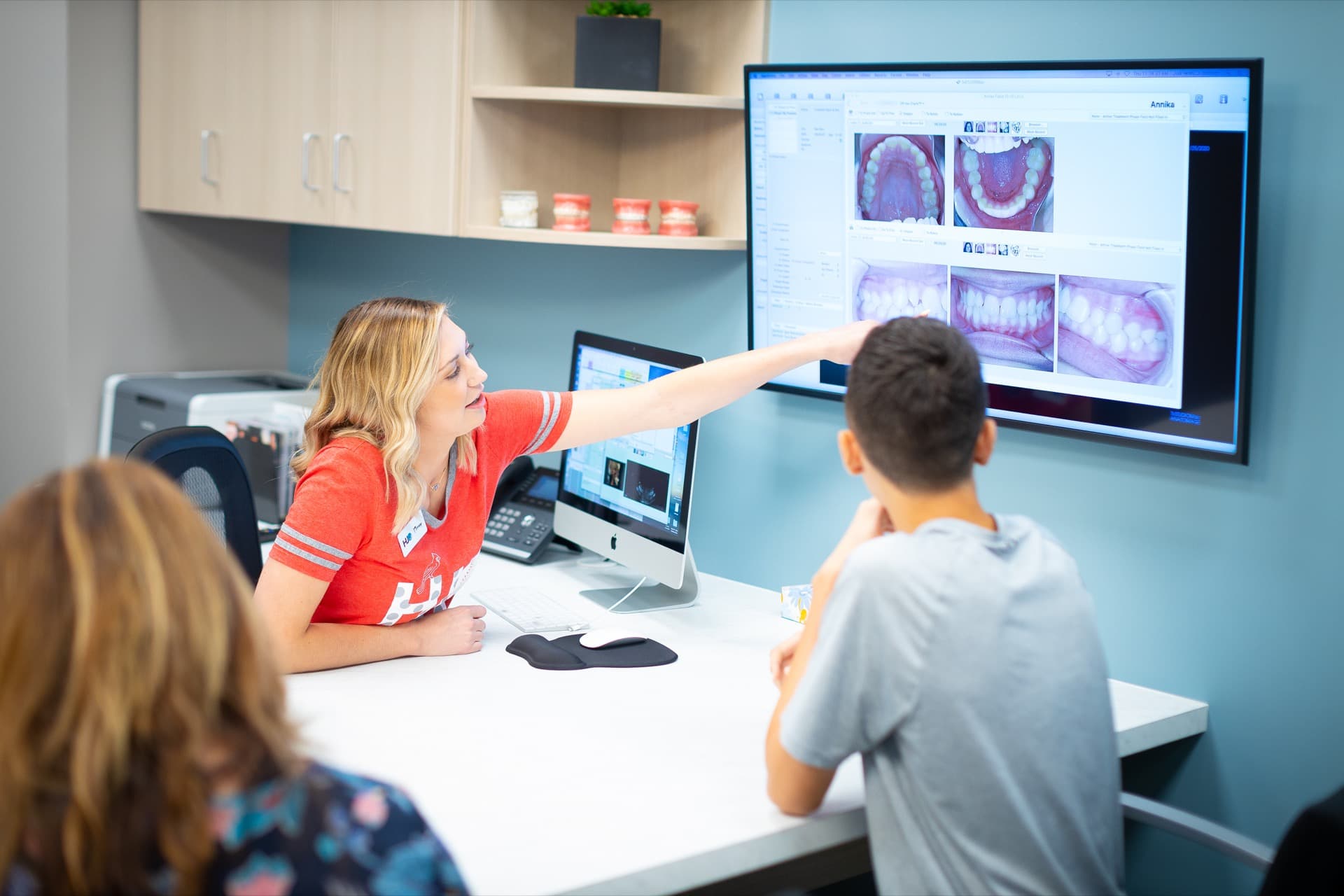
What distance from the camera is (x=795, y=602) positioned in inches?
89.4

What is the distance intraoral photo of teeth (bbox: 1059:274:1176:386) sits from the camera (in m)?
1.81

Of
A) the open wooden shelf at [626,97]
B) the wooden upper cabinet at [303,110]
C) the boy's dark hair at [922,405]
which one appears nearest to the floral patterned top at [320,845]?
the boy's dark hair at [922,405]

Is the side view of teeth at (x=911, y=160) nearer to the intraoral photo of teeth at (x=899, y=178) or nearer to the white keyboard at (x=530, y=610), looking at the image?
the intraoral photo of teeth at (x=899, y=178)

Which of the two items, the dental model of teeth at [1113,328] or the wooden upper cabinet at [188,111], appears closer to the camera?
the dental model of teeth at [1113,328]

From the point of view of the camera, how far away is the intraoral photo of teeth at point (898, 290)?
2.06m

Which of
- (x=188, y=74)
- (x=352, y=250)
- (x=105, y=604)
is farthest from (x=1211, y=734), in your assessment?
(x=188, y=74)

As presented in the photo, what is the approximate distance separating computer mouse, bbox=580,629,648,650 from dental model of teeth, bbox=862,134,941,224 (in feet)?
2.69

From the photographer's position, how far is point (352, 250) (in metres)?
3.44

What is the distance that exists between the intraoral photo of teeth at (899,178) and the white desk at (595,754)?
75cm

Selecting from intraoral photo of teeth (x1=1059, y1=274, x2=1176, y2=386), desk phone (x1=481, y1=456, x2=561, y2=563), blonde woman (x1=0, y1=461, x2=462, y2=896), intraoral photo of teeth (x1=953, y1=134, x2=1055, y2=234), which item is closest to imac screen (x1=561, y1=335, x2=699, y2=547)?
desk phone (x1=481, y1=456, x2=561, y2=563)

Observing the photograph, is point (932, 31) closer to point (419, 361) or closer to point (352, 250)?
point (419, 361)

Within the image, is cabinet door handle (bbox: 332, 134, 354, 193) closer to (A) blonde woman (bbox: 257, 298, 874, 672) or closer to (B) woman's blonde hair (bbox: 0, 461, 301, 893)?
(A) blonde woman (bbox: 257, 298, 874, 672)

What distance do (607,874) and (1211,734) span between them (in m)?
1.07

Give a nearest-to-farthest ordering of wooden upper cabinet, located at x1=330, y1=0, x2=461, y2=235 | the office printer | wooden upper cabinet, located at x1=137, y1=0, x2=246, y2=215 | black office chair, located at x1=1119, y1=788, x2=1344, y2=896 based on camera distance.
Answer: black office chair, located at x1=1119, y1=788, x2=1344, y2=896 < wooden upper cabinet, located at x1=330, y1=0, x2=461, y2=235 < the office printer < wooden upper cabinet, located at x1=137, y1=0, x2=246, y2=215
